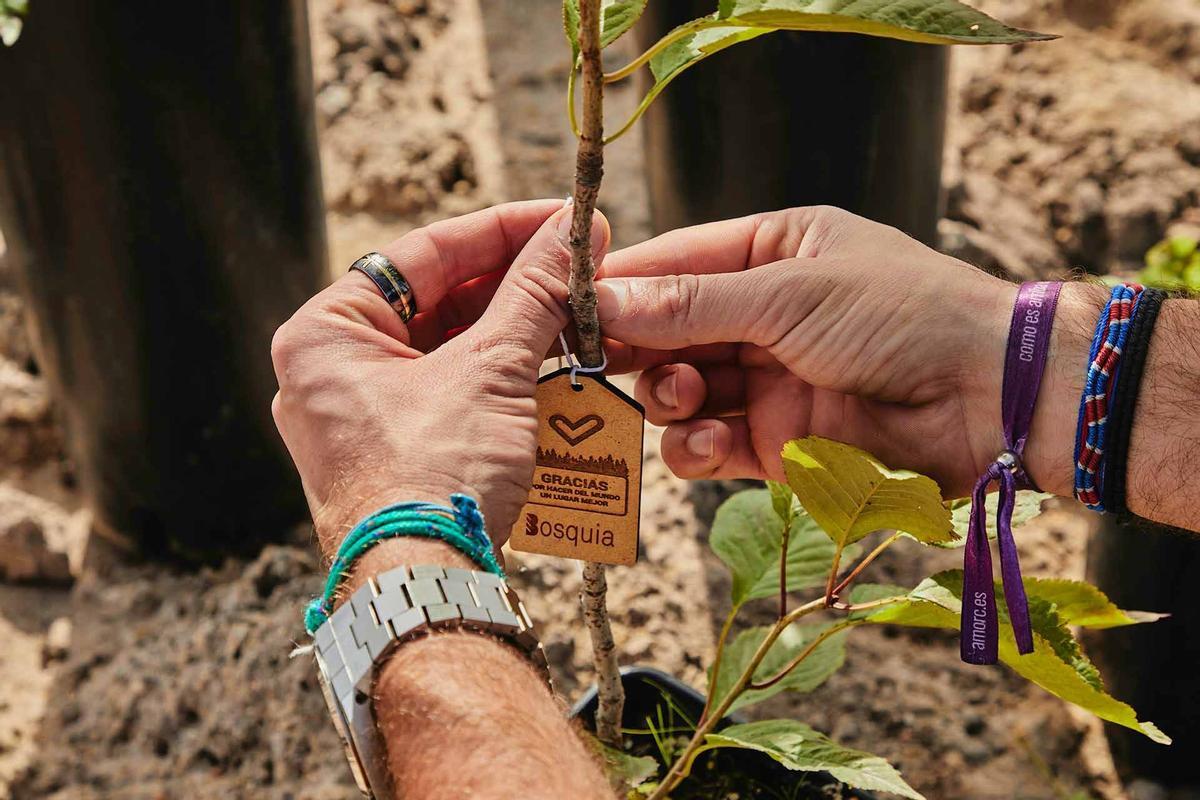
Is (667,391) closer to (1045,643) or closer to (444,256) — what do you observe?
(444,256)

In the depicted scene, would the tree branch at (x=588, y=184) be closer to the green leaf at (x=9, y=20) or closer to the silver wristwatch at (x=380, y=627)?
the silver wristwatch at (x=380, y=627)

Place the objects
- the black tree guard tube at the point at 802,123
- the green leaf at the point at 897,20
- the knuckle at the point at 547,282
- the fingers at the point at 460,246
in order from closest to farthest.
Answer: the green leaf at the point at 897,20 < the knuckle at the point at 547,282 < the fingers at the point at 460,246 < the black tree guard tube at the point at 802,123

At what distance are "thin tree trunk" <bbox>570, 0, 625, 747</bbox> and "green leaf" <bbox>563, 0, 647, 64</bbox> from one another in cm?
6

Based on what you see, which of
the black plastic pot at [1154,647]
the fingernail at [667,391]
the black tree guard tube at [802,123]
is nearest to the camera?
the fingernail at [667,391]

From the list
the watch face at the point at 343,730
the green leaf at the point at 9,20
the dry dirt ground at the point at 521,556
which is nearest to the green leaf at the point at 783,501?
the watch face at the point at 343,730

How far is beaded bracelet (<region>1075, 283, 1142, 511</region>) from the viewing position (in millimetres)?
1082

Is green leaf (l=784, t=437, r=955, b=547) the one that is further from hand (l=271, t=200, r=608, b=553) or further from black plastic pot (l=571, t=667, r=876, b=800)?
black plastic pot (l=571, t=667, r=876, b=800)

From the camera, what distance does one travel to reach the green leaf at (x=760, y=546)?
4.20 ft

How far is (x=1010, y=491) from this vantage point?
1.08 metres

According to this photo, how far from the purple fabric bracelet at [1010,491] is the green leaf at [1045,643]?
2 cm

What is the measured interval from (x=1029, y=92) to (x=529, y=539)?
8.28ft

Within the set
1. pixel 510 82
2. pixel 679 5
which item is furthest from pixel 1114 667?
pixel 510 82

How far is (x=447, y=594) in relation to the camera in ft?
2.96

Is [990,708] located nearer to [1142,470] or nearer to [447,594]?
[1142,470]
